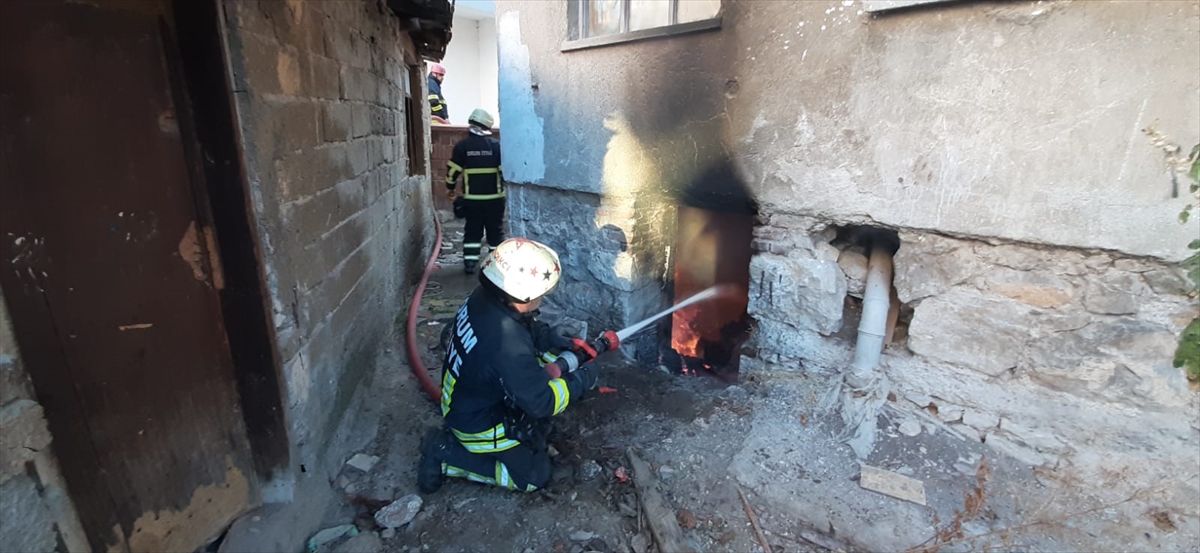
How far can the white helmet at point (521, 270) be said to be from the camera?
2572mm

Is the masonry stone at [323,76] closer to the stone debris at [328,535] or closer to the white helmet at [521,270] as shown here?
the white helmet at [521,270]

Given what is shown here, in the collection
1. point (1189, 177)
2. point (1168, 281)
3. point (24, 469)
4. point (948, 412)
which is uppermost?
point (1189, 177)

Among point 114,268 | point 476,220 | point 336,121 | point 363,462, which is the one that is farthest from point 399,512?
point 476,220

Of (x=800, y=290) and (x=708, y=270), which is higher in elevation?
(x=800, y=290)

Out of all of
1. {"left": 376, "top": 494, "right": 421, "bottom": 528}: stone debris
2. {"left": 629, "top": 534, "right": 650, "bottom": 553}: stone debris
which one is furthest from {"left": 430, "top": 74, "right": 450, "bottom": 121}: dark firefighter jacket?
{"left": 629, "top": 534, "right": 650, "bottom": 553}: stone debris

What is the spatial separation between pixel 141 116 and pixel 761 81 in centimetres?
282

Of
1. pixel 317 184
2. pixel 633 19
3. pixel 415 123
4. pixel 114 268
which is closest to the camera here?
pixel 114 268

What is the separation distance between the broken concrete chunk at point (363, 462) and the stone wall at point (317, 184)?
15cm

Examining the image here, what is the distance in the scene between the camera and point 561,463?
299 centimetres

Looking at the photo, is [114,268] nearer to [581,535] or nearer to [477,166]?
[581,535]

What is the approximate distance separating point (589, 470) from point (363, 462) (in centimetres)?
122

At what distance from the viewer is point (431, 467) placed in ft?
9.14

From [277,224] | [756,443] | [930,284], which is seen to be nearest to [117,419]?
[277,224]

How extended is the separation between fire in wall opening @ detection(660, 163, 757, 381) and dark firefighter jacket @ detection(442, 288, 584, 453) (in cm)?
213
